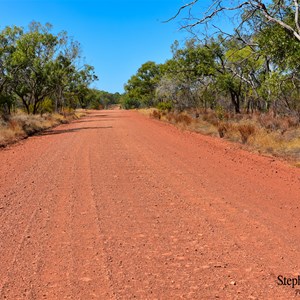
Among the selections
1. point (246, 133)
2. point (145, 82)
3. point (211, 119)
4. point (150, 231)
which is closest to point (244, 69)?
point (211, 119)

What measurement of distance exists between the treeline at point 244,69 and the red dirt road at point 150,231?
526 centimetres

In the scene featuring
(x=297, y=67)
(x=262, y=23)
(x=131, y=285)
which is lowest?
(x=131, y=285)

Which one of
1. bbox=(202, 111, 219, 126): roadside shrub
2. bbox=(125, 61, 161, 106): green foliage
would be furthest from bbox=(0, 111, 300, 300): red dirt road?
bbox=(125, 61, 161, 106): green foliage

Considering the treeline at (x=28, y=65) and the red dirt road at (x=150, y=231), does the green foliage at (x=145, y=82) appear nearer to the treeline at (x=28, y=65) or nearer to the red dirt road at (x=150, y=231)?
the treeline at (x=28, y=65)

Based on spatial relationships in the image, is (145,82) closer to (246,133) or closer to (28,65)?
(28,65)

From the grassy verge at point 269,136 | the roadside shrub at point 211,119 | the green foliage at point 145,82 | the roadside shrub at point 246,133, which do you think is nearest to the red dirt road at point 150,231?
the grassy verge at point 269,136

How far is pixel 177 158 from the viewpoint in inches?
404

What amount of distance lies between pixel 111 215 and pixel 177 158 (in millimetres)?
5053

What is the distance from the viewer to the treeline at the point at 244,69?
41.7ft

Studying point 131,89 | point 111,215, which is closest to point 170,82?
point 111,215

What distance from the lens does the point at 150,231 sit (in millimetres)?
4766

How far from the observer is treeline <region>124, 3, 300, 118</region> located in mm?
12695

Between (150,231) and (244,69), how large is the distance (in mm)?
21336

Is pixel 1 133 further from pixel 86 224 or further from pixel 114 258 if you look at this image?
pixel 114 258
